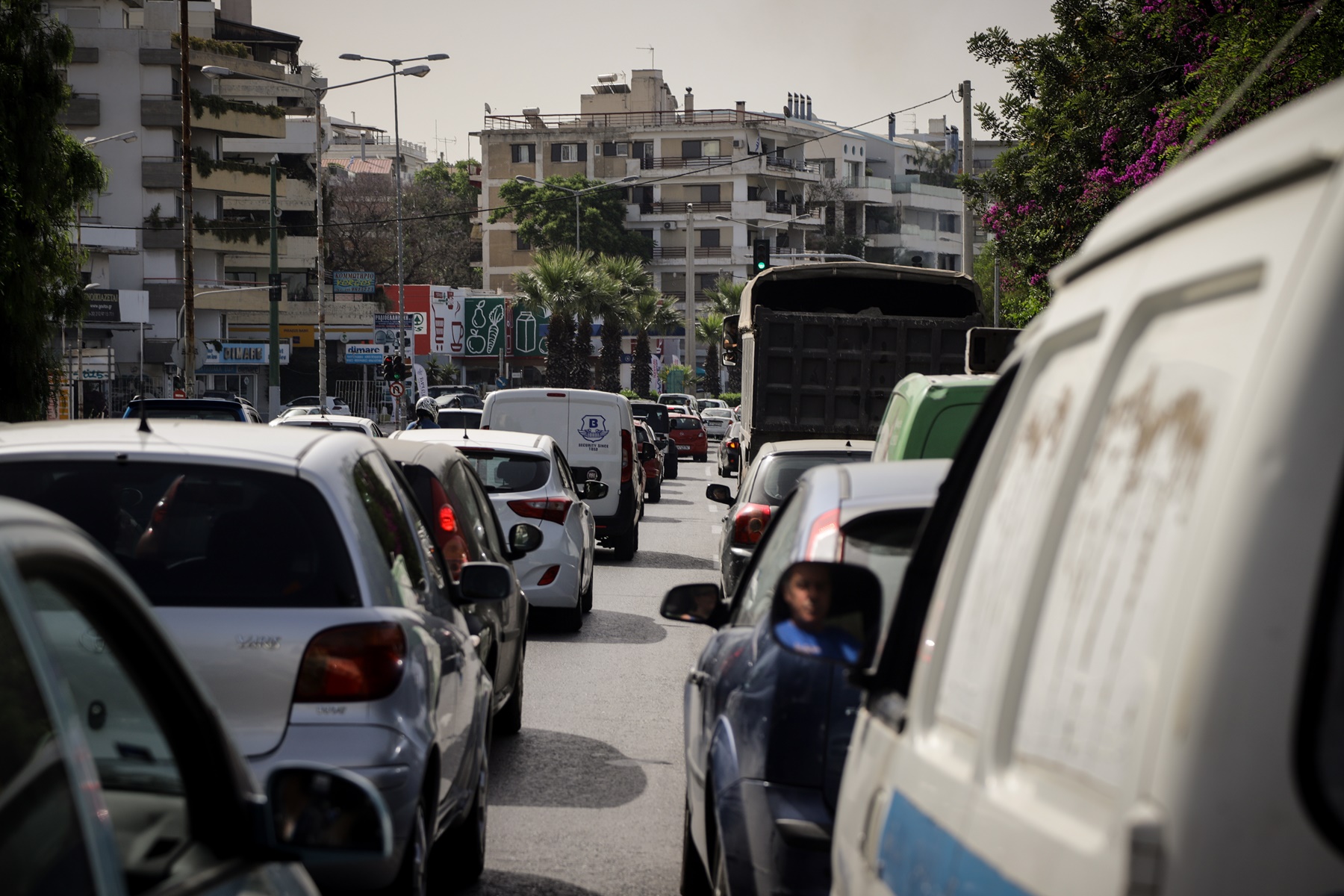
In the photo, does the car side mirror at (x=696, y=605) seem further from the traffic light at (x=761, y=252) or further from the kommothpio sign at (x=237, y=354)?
the kommothpio sign at (x=237, y=354)

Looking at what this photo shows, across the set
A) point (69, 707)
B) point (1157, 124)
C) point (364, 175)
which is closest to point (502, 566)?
point (69, 707)

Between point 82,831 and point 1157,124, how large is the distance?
16.5 meters

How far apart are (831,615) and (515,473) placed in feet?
36.1

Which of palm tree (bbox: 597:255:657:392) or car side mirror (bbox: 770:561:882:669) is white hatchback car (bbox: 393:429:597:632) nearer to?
car side mirror (bbox: 770:561:882:669)

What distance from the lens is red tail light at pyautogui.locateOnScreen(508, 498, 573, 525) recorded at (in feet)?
44.9

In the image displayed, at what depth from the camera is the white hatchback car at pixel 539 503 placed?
43.7 feet

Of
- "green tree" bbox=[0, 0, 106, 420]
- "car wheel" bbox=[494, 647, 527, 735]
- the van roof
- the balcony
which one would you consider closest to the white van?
the van roof

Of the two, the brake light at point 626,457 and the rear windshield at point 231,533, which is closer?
the rear windshield at point 231,533

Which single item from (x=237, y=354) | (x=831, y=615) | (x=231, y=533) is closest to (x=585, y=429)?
(x=231, y=533)

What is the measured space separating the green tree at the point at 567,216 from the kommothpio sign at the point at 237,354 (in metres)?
28.2

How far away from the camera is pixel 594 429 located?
68.6ft

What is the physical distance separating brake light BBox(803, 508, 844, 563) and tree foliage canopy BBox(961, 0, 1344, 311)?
8.38 m

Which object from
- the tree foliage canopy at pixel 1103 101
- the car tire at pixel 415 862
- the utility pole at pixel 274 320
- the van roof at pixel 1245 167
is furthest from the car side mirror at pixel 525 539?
the utility pole at pixel 274 320

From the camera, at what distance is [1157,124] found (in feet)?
56.0
